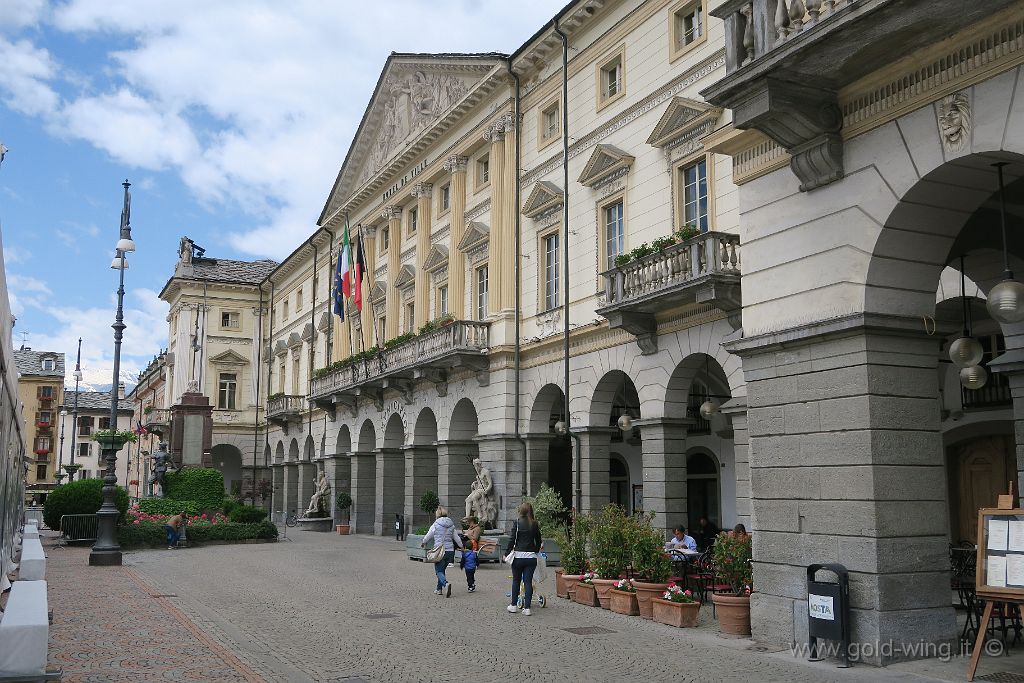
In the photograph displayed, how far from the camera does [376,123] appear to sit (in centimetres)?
4144

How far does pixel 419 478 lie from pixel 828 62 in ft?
88.5

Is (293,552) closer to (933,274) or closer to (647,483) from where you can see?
(647,483)

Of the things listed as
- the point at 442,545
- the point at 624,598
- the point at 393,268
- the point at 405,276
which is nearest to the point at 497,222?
the point at 405,276

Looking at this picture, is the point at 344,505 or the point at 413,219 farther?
the point at 344,505

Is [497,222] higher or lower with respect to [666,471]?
higher

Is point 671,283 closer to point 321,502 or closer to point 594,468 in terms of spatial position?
point 594,468

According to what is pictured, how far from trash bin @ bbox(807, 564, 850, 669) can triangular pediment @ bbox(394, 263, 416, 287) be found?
1103 inches

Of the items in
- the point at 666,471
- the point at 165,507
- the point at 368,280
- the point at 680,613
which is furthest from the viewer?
the point at 368,280

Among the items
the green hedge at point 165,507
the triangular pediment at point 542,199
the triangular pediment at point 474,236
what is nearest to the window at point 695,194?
the triangular pediment at point 542,199

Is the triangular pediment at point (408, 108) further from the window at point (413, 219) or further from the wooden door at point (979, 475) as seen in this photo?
the wooden door at point (979, 475)

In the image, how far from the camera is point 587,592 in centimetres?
1675

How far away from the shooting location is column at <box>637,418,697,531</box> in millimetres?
21672

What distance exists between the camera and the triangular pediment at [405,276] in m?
37.9

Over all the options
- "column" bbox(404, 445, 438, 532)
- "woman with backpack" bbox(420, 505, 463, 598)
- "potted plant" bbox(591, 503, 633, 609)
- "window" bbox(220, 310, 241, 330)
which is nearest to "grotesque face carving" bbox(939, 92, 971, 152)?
"potted plant" bbox(591, 503, 633, 609)
